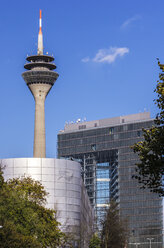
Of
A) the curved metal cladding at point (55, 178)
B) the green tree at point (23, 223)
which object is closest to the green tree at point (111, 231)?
the green tree at point (23, 223)

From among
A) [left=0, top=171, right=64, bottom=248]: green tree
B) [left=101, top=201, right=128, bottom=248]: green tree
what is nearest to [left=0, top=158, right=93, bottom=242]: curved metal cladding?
[left=101, top=201, right=128, bottom=248]: green tree

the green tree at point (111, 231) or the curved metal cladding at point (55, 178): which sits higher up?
the curved metal cladding at point (55, 178)

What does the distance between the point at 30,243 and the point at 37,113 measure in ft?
424

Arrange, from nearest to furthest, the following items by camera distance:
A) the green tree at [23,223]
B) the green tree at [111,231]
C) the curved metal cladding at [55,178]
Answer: the green tree at [23,223], the green tree at [111,231], the curved metal cladding at [55,178]

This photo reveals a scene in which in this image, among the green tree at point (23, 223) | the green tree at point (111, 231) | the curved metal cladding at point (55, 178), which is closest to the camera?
the green tree at point (23, 223)

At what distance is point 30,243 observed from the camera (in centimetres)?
6744

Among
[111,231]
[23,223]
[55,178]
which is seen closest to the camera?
[23,223]

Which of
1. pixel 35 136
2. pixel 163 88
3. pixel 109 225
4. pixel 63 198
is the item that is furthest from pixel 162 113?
pixel 35 136

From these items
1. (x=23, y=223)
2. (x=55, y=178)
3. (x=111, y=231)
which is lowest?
(x=111, y=231)

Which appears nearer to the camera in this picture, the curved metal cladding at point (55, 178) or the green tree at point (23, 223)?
the green tree at point (23, 223)

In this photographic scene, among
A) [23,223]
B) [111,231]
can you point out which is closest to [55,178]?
[111,231]

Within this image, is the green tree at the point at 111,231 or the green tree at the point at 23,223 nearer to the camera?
the green tree at the point at 23,223

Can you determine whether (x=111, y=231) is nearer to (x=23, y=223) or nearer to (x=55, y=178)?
(x=23, y=223)

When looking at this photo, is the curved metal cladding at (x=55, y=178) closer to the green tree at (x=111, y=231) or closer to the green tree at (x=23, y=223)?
the green tree at (x=111, y=231)
